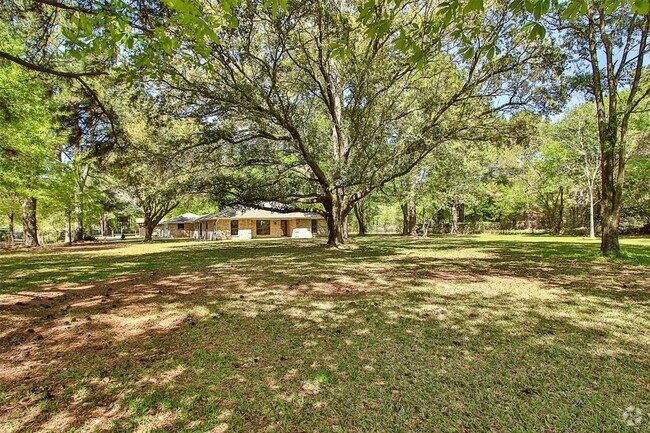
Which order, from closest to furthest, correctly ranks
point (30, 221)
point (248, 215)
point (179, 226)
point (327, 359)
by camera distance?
point (327, 359), point (30, 221), point (248, 215), point (179, 226)

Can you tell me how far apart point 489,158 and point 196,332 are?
34.3 m

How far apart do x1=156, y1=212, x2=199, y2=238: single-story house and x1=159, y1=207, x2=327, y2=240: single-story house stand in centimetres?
591

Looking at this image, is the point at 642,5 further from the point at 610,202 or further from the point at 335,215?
the point at 335,215

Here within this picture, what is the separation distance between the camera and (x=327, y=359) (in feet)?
10.8

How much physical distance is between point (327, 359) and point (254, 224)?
33104 mm

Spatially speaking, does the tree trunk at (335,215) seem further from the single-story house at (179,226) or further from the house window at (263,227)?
the single-story house at (179,226)

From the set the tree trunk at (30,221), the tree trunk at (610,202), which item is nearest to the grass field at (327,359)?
the tree trunk at (610,202)

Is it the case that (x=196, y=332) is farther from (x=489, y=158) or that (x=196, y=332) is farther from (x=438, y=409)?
(x=489, y=158)

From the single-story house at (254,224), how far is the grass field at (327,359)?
28046mm

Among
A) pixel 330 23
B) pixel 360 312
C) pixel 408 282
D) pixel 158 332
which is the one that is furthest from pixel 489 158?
pixel 158 332

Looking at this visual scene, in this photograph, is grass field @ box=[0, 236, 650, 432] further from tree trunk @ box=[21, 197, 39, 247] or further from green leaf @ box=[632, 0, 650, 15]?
tree trunk @ box=[21, 197, 39, 247]

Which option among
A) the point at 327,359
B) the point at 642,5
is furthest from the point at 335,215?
the point at 642,5

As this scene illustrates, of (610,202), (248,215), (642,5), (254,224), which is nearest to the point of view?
(642,5)

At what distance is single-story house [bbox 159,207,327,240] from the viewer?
34.0m
